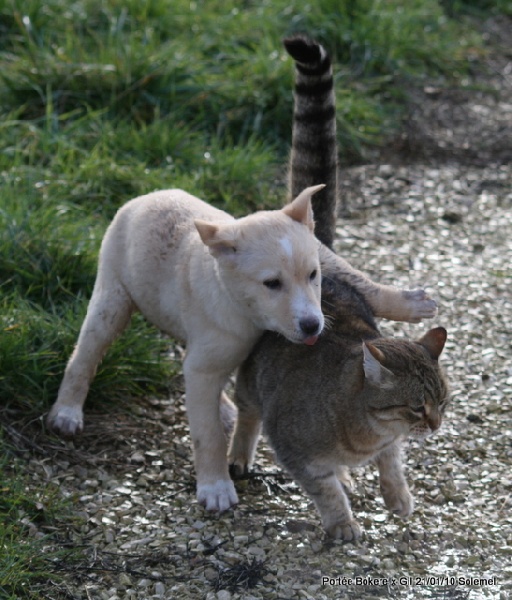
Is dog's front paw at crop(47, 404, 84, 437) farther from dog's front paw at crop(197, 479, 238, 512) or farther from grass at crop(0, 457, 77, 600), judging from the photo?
dog's front paw at crop(197, 479, 238, 512)

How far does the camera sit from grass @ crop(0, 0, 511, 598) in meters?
5.32

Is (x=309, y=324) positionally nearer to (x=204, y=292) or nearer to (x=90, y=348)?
(x=204, y=292)

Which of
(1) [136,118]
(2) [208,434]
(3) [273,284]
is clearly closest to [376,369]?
(3) [273,284]

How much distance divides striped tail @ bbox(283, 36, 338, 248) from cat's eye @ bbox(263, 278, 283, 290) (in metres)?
1.06

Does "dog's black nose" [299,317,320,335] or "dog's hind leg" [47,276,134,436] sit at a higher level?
"dog's black nose" [299,317,320,335]

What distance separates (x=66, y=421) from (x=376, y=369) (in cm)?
153

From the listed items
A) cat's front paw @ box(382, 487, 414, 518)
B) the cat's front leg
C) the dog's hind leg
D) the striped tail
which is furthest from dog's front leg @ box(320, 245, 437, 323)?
the dog's hind leg

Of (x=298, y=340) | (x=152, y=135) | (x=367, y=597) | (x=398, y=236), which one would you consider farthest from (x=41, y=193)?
(x=367, y=597)

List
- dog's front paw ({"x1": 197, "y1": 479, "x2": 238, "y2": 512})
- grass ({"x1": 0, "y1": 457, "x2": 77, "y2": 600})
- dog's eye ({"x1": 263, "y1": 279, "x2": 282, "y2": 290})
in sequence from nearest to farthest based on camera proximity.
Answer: grass ({"x1": 0, "y1": 457, "x2": 77, "y2": 600}) → dog's eye ({"x1": 263, "y1": 279, "x2": 282, "y2": 290}) → dog's front paw ({"x1": 197, "y1": 479, "x2": 238, "y2": 512})

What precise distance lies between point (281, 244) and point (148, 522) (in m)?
1.25

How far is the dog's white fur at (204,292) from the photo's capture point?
13.8ft

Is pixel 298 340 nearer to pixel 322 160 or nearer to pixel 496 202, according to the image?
pixel 322 160

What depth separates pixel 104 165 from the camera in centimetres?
669

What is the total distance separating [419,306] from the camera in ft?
15.9
